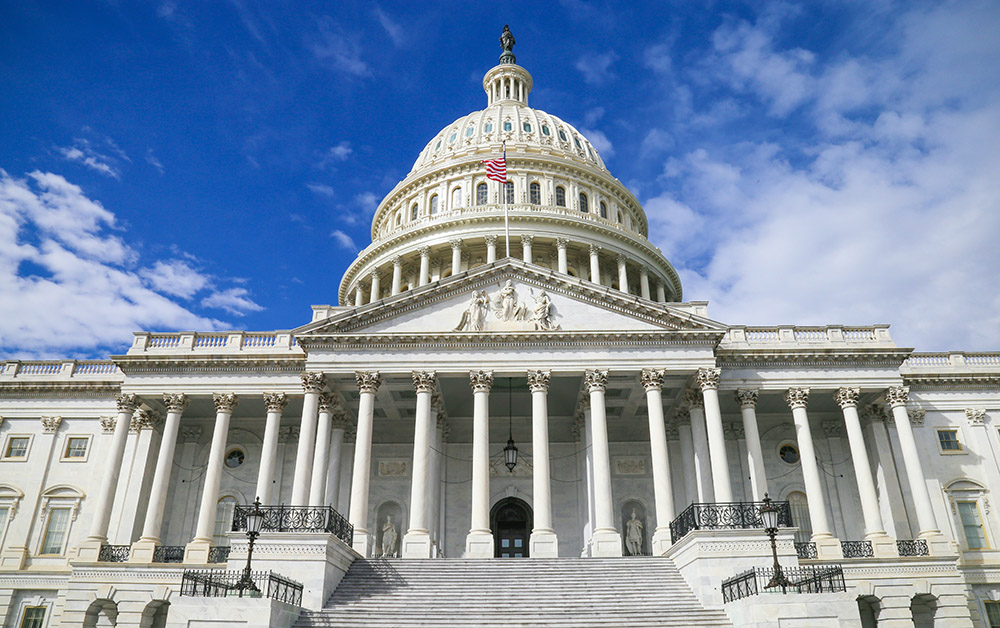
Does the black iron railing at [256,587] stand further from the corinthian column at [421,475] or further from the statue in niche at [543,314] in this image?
the statue in niche at [543,314]

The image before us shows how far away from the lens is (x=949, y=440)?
127ft

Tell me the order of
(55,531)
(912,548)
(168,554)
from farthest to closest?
1. (55,531)
2. (168,554)
3. (912,548)

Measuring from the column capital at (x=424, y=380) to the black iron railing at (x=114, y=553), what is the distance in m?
15.0

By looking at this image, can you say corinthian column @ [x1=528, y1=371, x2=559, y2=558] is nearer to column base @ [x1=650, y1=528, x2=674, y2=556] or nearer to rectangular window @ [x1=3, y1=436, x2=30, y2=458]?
column base @ [x1=650, y1=528, x2=674, y2=556]

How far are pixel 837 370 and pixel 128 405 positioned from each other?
34900 millimetres

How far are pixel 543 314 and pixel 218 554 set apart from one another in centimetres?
1825

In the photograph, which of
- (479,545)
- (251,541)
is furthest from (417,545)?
(251,541)

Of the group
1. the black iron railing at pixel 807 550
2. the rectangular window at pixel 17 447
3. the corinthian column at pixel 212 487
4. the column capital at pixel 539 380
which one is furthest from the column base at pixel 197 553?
the black iron railing at pixel 807 550

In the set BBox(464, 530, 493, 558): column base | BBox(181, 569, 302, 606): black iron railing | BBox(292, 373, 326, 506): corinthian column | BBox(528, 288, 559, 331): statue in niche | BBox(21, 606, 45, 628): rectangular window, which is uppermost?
BBox(528, 288, 559, 331): statue in niche

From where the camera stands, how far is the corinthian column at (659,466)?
99.5ft

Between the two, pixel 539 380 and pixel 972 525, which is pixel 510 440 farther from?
pixel 972 525

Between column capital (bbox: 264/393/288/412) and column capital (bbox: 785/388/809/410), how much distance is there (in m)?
24.5

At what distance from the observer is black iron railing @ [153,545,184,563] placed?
33000 millimetres

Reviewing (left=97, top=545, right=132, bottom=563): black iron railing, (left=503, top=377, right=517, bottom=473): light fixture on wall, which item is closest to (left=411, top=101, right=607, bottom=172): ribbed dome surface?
(left=503, top=377, right=517, bottom=473): light fixture on wall
